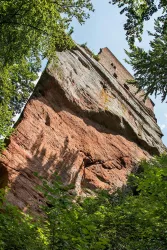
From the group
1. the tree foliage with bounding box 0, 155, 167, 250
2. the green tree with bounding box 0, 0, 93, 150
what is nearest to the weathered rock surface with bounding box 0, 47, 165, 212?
the green tree with bounding box 0, 0, 93, 150

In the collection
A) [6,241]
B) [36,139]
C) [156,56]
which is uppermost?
[156,56]

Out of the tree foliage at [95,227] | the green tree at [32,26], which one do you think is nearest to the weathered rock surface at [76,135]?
the green tree at [32,26]

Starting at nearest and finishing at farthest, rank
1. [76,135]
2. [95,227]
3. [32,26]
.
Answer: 1. [95,227]
2. [32,26]
3. [76,135]

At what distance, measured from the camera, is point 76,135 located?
13875 mm

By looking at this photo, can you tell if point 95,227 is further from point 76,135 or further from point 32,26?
point 76,135

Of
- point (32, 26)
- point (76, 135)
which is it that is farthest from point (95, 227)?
point (76, 135)

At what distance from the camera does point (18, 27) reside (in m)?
9.38

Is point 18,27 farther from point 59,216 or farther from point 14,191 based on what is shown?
point 59,216

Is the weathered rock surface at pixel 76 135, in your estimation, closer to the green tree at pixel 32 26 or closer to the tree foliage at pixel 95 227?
the green tree at pixel 32 26

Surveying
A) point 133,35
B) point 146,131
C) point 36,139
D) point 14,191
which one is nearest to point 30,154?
point 36,139

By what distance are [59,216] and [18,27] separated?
6751 millimetres

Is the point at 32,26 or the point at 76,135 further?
the point at 76,135

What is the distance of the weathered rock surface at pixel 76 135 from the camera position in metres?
10.7

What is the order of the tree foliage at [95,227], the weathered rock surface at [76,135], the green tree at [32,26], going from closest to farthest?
the tree foliage at [95,227] < the green tree at [32,26] < the weathered rock surface at [76,135]
